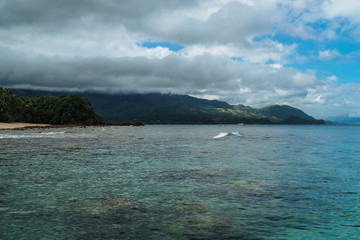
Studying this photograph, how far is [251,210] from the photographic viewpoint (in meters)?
12.7

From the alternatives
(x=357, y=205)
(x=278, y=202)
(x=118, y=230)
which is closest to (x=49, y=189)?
(x=118, y=230)

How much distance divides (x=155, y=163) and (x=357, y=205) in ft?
59.2

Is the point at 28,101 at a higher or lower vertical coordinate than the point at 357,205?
higher

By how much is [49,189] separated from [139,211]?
719 centimetres

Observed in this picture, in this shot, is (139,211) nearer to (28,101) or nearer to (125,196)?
(125,196)

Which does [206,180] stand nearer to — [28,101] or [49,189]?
[49,189]

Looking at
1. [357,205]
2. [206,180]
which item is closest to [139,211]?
[206,180]

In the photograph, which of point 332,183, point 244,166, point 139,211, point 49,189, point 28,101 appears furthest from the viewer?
point 28,101

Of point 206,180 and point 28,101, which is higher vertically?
point 28,101

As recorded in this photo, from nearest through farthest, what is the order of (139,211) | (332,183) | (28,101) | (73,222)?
1. (73,222)
2. (139,211)
3. (332,183)
4. (28,101)

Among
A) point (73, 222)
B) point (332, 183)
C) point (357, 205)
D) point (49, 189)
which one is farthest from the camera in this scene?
point (332, 183)

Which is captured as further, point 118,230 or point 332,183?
point 332,183

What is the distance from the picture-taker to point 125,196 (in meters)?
14.9

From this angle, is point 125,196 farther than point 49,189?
No
